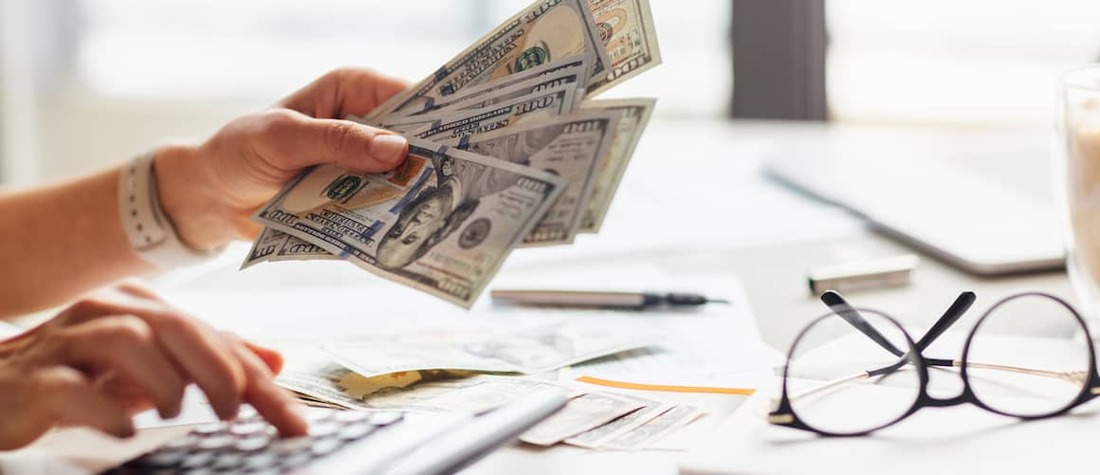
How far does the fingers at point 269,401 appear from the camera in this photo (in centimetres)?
65

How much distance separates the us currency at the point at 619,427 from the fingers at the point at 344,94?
14.3 inches

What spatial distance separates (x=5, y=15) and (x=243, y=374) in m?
2.65

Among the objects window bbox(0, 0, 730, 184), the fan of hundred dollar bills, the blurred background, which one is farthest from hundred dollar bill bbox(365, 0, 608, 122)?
window bbox(0, 0, 730, 184)

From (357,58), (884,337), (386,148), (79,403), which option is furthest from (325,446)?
(357,58)

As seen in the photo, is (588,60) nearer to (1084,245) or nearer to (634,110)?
(634,110)

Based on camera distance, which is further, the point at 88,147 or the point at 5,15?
the point at 88,147

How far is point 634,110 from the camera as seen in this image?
2.91ft

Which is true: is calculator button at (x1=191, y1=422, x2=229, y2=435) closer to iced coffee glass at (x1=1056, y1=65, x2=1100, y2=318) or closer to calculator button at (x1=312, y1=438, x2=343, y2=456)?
calculator button at (x1=312, y1=438, x2=343, y2=456)

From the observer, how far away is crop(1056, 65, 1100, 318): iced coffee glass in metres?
0.86

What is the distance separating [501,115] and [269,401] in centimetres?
27

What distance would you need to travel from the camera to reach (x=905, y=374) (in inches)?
28.1

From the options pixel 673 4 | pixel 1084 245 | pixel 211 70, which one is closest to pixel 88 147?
pixel 211 70

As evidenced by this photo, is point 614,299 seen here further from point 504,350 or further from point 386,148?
point 386,148

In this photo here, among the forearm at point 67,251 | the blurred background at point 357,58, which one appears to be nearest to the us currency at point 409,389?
the forearm at point 67,251
